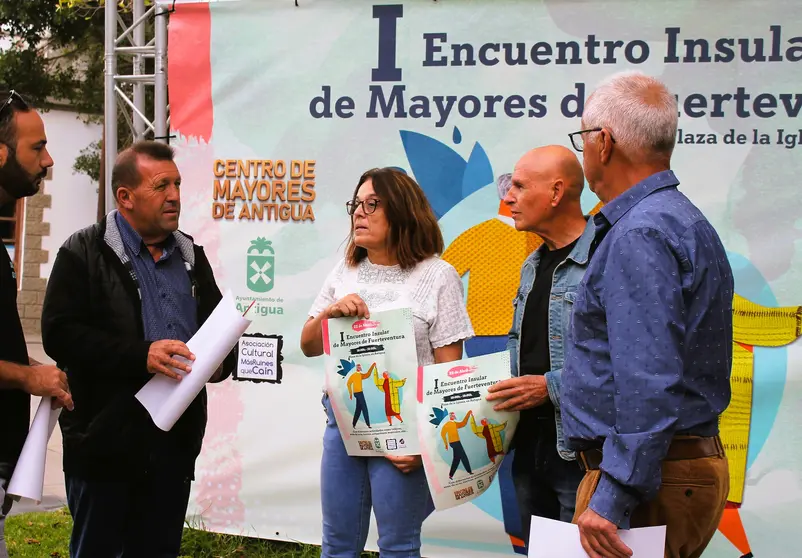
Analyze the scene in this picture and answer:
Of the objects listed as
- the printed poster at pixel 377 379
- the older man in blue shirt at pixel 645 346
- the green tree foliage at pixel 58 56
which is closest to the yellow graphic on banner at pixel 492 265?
the printed poster at pixel 377 379

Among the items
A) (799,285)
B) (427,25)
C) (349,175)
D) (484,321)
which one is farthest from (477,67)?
(799,285)

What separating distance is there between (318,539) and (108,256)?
2.19 meters

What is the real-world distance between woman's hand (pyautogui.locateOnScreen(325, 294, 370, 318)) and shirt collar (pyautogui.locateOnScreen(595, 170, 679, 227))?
3.50 feet

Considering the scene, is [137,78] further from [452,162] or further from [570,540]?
[570,540]

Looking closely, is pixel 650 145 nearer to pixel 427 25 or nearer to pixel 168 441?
pixel 168 441

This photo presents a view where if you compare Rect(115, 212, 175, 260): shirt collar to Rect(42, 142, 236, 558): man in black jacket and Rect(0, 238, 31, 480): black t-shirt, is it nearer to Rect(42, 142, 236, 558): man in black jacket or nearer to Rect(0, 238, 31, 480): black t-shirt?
Rect(42, 142, 236, 558): man in black jacket

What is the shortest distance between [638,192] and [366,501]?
1536 mm

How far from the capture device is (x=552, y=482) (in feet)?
9.30

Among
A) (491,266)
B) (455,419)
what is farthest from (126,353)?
(491,266)

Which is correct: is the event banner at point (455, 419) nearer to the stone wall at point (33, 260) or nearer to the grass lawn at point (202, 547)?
the grass lawn at point (202, 547)

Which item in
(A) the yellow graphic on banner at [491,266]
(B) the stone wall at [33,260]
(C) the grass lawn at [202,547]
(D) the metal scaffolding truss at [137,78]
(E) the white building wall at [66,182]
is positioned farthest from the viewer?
(E) the white building wall at [66,182]

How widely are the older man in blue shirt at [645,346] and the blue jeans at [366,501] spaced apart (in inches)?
37.6

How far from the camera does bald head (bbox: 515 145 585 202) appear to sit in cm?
291

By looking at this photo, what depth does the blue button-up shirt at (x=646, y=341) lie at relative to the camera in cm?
187
